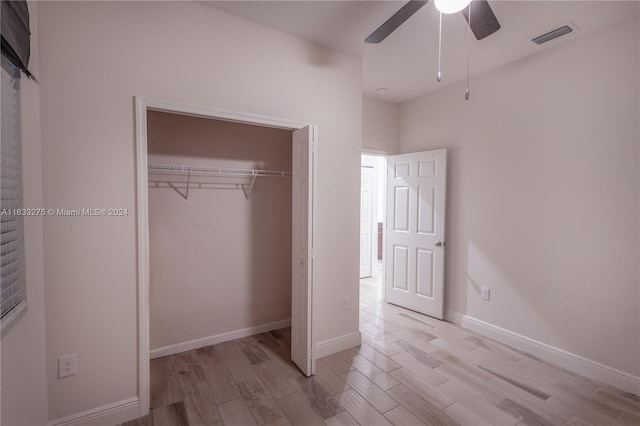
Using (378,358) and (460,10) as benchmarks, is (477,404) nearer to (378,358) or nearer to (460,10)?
(378,358)

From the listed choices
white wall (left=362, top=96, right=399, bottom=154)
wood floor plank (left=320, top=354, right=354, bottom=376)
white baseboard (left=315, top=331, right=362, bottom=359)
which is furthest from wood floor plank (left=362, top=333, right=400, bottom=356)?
white wall (left=362, top=96, right=399, bottom=154)

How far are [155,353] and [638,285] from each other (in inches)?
156

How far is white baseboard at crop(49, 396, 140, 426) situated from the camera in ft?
5.80

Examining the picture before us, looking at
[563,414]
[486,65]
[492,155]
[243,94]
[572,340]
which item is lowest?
A: [563,414]

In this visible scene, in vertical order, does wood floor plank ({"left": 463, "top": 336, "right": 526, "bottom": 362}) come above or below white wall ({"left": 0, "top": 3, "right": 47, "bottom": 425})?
below

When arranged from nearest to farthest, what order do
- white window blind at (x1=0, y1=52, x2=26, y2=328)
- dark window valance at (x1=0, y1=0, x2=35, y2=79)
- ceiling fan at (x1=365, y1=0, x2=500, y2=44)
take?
dark window valance at (x1=0, y1=0, x2=35, y2=79) → white window blind at (x1=0, y1=52, x2=26, y2=328) → ceiling fan at (x1=365, y1=0, x2=500, y2=44)

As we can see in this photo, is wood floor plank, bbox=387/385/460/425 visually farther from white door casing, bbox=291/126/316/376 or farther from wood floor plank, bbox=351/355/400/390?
white door casing, bbox=291/126/316/376

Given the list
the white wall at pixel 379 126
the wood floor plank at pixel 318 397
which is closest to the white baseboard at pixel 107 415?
the wood floor plank at pixel 318 397

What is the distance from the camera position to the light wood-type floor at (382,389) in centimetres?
195

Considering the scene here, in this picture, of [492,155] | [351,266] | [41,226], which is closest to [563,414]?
[351,266]

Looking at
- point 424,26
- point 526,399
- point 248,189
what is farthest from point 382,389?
point 424,26

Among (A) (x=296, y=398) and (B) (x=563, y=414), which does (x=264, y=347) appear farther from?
(B) (x=563, y=414)

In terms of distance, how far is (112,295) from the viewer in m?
1.87

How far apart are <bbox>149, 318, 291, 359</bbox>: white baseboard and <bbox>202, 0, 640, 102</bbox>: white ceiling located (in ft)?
9.39
